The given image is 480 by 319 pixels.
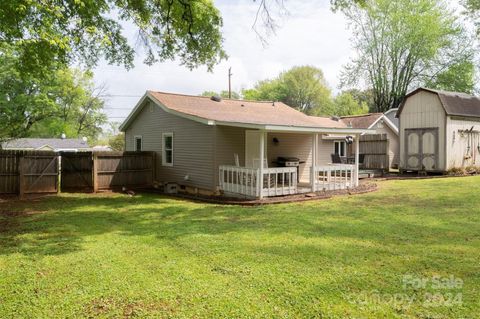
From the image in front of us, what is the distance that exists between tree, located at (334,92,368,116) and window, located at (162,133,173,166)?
137 feet

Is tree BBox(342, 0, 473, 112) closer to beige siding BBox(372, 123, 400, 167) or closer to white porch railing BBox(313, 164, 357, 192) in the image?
beige siding BBox(372, 123, 400, 167)

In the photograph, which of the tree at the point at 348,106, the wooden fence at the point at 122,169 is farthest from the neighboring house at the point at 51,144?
the tree at the point at 348,106

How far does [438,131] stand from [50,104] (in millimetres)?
32609

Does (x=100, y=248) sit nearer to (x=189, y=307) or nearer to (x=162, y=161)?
(x=189, y=307)

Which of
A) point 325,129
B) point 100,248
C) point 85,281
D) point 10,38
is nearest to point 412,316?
point 85,281

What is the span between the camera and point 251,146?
12.8 m

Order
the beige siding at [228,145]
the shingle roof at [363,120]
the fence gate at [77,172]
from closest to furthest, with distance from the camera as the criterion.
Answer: the beige siding at [228,145] → the fence gate at [77,172] → the shingle roof at [363,120]

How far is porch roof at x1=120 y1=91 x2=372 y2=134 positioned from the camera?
Result: 11289mm

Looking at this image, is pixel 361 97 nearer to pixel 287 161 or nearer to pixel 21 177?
pixel 287 161

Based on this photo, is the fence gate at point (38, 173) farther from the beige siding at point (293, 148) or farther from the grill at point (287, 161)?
the grill at point (287, 161)

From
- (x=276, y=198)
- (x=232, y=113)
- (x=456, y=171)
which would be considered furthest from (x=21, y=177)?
(x=456, y=171)

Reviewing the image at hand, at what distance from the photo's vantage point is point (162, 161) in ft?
48.2

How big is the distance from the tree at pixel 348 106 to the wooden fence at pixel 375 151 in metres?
31.1

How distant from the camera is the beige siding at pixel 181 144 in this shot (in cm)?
1211
